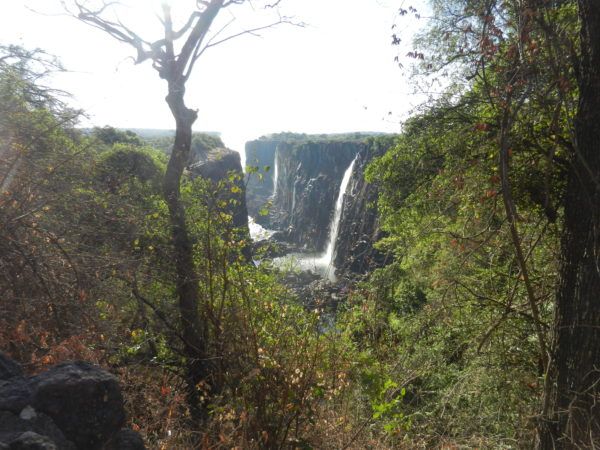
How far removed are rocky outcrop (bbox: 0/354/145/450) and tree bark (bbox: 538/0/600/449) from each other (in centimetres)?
299

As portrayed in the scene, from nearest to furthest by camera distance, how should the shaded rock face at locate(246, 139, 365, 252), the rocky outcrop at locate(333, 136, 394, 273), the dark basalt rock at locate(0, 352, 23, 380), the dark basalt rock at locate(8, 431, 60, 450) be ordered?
the dark basalt rock at locate(8, 431, 60, 450) < the dark basalt rock at locate(0, 352, 23, 380) < the rocky outcrop at locate(333, 136, 394, 273) < the shaded rock face at locate(246, 139, 365, 252)

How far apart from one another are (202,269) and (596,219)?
12.8 feet

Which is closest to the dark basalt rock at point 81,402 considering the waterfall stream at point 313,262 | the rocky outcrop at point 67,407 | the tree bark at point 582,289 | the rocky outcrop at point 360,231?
the rocky outcrop at point 67,407

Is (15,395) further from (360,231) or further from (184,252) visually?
(360,231)

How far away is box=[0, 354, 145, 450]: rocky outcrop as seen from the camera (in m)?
2.34

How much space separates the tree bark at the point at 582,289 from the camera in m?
3.12

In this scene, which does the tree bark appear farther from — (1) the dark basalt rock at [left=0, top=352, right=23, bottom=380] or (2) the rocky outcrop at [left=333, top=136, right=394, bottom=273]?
(1) the dark basalt rock at [left=0, top=352, right=23, bottom=380]

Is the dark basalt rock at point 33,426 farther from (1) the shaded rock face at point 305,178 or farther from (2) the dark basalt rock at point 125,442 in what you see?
(1) the shaded rock face at point 305,178

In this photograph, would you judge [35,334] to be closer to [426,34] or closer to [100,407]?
[100,407]

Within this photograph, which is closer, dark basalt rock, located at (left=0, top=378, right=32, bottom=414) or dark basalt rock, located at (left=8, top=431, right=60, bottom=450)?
dark basalt rock, located at (left=8, top=431, right=60, bottom=450)

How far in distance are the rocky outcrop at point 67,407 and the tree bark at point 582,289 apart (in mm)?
2994

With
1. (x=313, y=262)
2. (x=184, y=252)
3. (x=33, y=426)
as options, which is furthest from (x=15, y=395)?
(x=184, y=252)

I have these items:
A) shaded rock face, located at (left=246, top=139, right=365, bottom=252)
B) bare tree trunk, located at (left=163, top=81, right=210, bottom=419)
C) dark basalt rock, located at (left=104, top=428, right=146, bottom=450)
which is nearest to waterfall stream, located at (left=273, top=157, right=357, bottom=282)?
bare tree trunk, located at (left=163, top=81, right=210, bottom=419)

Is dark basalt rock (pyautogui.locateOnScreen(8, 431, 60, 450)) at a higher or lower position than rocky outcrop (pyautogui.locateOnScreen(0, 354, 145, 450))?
higher
